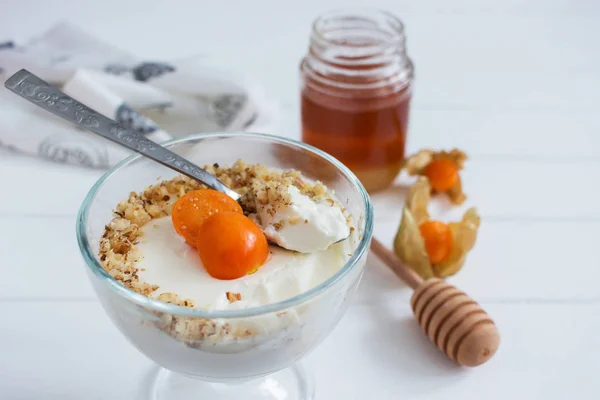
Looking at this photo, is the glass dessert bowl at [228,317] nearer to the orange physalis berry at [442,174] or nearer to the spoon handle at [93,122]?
the spoon handle at [93,122]

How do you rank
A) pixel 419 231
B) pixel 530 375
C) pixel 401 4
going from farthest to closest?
pixel 401 4
pixel 419 231
pixel 530 375

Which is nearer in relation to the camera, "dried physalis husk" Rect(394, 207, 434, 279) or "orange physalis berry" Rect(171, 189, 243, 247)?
"orange physalis berry" Rect(171, 189, 243, 247)

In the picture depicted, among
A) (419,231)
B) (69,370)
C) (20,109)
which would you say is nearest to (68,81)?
(20,109)

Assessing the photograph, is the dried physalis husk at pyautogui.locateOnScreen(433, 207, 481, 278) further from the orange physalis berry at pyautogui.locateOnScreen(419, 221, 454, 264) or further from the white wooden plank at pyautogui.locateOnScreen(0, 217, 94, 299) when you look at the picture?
the white wooden plank at pyautogui.locateOnScreen(0, 217, 94, 299)

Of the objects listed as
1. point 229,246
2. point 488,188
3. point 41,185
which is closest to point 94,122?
point 229,246

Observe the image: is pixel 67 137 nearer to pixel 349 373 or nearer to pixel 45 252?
pixel 45 252

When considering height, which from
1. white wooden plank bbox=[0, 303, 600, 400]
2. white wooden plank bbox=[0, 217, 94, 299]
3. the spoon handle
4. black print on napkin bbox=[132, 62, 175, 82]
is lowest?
white wooden plank bbox=[0, 217, 94, 299]

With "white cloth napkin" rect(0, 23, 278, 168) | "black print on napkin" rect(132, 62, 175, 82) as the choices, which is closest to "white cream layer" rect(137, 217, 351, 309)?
"white cloth napkin" rect(0, 23, 278, 168)

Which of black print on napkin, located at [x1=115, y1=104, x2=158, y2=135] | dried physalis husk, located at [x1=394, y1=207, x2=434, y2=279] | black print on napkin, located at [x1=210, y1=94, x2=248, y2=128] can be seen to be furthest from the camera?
black print on napkin, located at [x1=210, y1=94, x2=248, y2=128]
